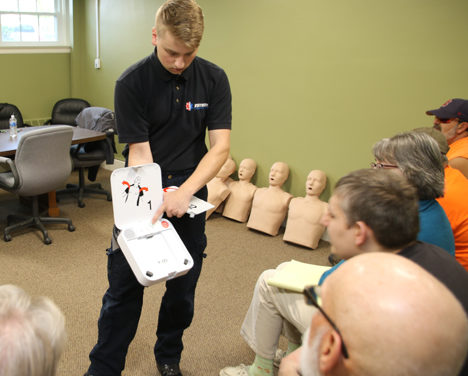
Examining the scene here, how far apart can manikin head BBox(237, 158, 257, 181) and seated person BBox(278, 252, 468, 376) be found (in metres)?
3.37

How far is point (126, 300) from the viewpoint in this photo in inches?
74.3

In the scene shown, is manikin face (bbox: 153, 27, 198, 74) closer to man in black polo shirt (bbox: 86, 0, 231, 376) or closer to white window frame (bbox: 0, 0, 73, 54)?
man in black polo shirt (bbox: 86, 0, 231, 376)

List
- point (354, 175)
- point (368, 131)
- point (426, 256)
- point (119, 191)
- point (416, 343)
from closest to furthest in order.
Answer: point (416, 343) < point (426, 256) < point (354, 175) < point (119, 191) < point (368, 131)

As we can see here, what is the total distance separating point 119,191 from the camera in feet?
5.51

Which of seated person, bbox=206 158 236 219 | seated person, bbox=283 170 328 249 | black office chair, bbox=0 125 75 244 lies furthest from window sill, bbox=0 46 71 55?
seated person, bbox=283 170 328 249

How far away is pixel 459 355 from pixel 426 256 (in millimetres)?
586

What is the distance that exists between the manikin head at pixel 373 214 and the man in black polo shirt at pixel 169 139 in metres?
0.64

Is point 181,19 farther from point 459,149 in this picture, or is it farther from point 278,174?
point 278,174

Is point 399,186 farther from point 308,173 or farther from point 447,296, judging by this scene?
point 308,173

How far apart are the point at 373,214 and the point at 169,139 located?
91 centimetres

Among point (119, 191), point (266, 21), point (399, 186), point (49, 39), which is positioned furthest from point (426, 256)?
point (49, 39)

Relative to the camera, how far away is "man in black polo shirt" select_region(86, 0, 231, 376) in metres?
1.76

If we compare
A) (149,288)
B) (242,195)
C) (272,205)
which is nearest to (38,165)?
Result: (149,288)

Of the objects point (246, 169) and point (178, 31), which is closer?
point (178, 31)
